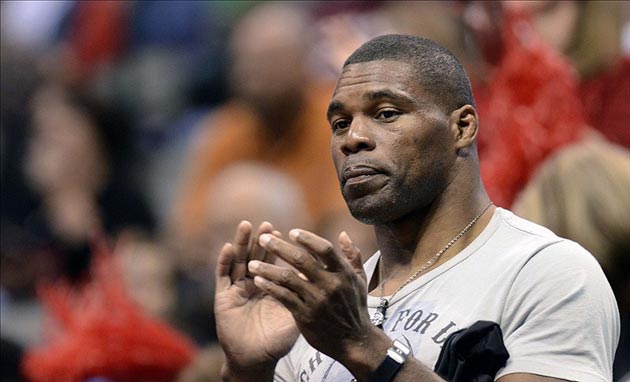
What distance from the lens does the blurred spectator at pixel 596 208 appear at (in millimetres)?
3383

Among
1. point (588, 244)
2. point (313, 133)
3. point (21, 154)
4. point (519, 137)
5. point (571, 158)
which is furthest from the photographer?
point (21, 154)

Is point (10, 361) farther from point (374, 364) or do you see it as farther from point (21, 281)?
point (374, 364)

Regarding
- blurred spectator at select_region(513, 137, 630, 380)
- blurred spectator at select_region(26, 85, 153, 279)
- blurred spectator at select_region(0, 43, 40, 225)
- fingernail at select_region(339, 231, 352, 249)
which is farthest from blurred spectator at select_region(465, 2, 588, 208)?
blurred spectator at select_region(0, 43, 40, 225)

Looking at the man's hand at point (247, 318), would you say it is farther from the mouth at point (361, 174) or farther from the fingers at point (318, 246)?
the fingers at point (318, 246)

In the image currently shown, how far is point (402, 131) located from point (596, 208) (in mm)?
964

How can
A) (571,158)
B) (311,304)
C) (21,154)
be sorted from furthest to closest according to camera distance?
(21,154)
(571,158)
(311,304)

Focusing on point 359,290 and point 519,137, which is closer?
point 359,290

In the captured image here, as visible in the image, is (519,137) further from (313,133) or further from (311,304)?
(311,304)

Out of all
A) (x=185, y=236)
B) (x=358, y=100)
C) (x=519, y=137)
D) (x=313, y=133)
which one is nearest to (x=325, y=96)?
(x=313, y=133)

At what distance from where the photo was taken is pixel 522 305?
2516mm

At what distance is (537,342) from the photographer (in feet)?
8.06

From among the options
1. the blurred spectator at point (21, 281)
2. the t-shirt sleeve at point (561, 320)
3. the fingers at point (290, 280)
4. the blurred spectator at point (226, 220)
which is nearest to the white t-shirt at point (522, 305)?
the t-shirt sleeve at point (561, 320)

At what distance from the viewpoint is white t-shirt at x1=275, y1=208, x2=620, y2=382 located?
245cm

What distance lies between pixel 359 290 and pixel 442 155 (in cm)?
51
